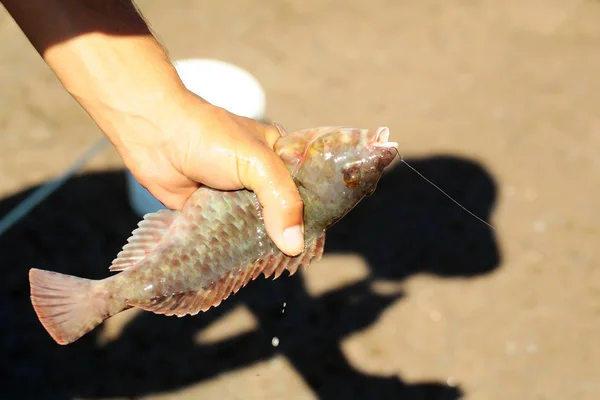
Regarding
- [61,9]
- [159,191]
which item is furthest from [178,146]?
[61,9]

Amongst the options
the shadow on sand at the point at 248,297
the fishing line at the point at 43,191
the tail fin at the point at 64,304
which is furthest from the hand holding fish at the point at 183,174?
the fishing line at the point at 43,191

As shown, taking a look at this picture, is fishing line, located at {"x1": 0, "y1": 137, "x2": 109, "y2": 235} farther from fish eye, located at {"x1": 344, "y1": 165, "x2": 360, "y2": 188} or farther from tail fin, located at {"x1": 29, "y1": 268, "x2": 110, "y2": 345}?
fish eye, located at {"x1": 344, "y1": 165, "x2": 360, "y2": 188}

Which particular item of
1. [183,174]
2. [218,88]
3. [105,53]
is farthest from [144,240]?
[218,88]

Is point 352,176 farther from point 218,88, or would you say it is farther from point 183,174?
point 218,88

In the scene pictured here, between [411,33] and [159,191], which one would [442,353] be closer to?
[159,191]

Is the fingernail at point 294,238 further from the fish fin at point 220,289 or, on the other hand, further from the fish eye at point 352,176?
the fish eye at point 352,176

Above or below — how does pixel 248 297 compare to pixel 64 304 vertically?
below

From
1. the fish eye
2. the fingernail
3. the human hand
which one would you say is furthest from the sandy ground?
the fish eye
